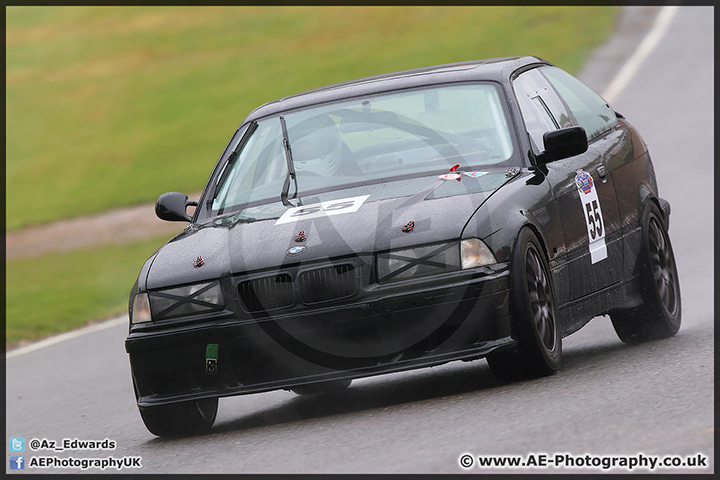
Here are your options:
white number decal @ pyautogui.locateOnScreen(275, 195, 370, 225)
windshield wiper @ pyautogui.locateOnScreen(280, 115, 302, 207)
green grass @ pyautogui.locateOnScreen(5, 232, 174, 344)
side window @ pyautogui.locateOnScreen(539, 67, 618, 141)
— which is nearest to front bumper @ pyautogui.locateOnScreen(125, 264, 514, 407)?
white number decal @ pyautogui.locateOnScreen(275, 195, 370, 225)

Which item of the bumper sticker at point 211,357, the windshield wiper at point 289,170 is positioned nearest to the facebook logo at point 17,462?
the bumper sticker at point 211,357

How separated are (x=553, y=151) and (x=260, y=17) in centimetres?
4258

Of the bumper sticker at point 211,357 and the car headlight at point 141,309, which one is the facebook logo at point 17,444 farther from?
the bumper sticker at point 211,357

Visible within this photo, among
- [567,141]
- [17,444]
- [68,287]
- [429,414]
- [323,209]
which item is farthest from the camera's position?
[68,287]

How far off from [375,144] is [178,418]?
1.83 metres

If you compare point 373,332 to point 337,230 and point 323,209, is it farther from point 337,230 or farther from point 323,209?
point 323,209

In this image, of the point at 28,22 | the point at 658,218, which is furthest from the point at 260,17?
the point at 658,218

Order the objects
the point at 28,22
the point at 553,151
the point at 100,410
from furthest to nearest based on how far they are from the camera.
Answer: the point at 28,22 → the point at 100,410 → the point at 553,151

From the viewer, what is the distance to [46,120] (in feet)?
125

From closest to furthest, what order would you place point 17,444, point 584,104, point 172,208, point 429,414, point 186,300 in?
point 429,414 < point 186,300 < point 17,444 < point 172,208 < point 584,104

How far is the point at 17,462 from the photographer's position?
6211mm

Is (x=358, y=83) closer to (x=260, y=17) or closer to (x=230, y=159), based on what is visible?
(x=230, y=159)

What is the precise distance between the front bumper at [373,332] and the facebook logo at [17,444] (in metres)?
1.48

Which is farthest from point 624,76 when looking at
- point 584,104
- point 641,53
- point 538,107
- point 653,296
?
point 538,107
